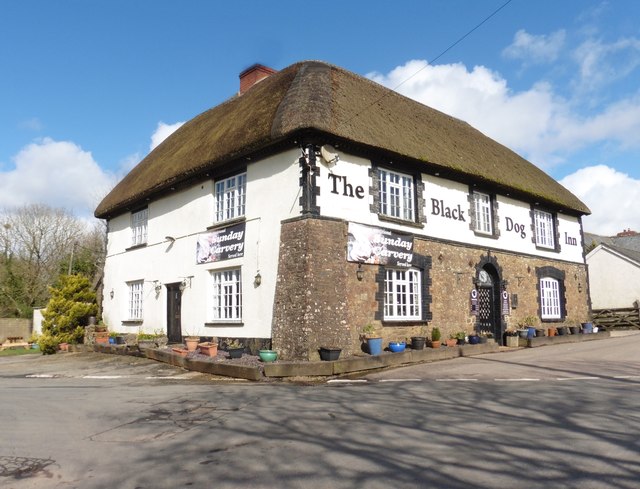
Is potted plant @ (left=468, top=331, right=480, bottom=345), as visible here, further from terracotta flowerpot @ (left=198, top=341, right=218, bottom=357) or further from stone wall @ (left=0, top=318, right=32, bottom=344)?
stone wall @ (left=0, top=318, right=32, bottom=344)

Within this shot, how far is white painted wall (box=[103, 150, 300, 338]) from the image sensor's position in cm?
1398

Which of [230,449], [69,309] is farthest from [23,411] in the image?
[69,309]

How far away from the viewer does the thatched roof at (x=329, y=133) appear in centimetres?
1423

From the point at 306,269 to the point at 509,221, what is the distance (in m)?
10.6

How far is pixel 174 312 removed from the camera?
17.9 m

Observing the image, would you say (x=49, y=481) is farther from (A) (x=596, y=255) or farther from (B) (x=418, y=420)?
(A) (x=596, y=255)

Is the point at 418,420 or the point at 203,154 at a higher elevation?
the point at 203,154

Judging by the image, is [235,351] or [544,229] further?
[544,229]

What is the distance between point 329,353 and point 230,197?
638cm

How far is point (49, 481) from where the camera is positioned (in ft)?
15.9

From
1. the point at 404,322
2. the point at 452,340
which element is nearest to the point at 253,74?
the point at 404,322

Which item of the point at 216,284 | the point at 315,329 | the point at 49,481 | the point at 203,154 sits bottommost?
the point at 49,481

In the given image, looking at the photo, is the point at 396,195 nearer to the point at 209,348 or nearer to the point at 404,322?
the point at 404,322

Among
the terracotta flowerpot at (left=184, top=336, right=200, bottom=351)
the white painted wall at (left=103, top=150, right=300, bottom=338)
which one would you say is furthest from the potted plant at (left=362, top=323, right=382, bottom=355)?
the terracotta flowerpot at (left=184, top=336, right=200, bottom=351)
